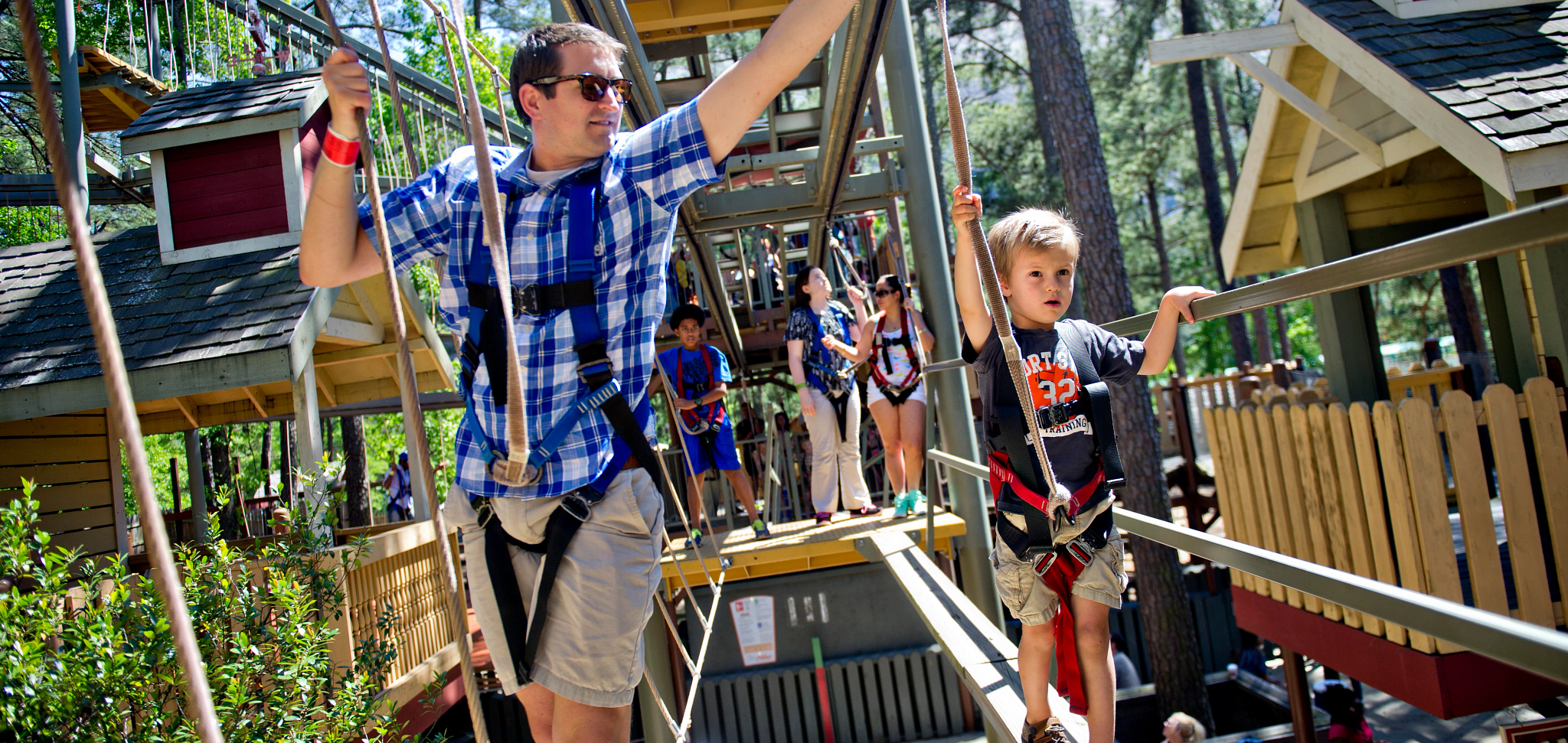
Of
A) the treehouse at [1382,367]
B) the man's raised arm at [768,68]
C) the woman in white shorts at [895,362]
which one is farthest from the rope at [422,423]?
the treehouse at [1382,367]

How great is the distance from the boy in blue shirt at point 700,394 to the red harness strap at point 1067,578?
3.84m

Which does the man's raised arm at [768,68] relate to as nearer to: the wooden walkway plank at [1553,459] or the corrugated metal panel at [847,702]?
the wooden walkway plank at [1553,459]

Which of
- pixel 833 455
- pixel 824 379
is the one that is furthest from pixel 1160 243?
pixel 824 379

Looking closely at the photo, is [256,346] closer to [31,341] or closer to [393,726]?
[31,341]

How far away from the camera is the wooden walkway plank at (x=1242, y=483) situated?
677cm

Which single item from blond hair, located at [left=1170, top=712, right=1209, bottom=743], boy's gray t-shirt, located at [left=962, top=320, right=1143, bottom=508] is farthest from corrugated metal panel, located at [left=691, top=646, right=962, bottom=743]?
boy's gray t-shirt, located at [left=962, top=320, right=1143, bottom=508]

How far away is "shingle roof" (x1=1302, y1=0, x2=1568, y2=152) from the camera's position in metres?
5.35

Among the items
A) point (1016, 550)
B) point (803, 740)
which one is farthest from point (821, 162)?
point (803, 740)

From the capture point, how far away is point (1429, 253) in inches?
45.5

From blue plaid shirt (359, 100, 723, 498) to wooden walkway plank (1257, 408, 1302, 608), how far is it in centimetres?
585

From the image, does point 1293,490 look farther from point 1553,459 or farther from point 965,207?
point 965,207

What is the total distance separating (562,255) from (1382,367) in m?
8.23

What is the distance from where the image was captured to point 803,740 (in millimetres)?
8078

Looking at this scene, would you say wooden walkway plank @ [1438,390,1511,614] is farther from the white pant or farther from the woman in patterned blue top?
the white pant
